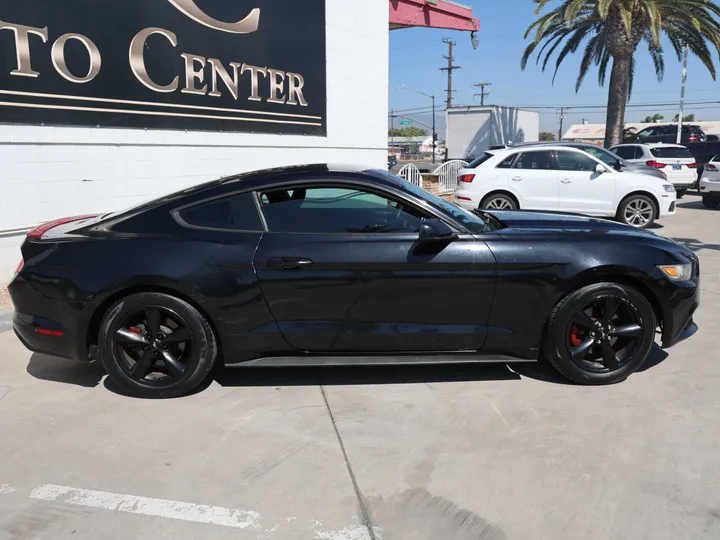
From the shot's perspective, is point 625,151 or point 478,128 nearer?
point 625,151

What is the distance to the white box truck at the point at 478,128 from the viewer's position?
103ft

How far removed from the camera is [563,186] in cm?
1121

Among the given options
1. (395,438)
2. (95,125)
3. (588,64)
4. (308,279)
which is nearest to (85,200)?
(95,125)

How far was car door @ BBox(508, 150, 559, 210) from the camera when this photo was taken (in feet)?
36.8

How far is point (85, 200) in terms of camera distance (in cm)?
747

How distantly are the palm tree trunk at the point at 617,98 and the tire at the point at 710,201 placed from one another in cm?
759

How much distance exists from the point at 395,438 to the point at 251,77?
7.01m

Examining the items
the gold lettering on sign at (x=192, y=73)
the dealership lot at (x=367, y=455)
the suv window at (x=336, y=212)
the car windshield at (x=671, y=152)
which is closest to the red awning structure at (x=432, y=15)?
the car windshield at (x=671, y=152)

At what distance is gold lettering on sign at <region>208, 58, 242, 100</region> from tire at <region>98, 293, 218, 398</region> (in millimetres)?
5409

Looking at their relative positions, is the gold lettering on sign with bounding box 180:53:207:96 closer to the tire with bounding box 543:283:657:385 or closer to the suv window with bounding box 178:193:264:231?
the suv window with bounding box 178:193:264:231

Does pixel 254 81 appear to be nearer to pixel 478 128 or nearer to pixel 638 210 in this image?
pixel 638 210

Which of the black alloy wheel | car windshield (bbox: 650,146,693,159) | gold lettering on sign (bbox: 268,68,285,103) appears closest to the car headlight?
the black alloy wheel

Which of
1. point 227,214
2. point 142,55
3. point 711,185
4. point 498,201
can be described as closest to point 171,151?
point 142,55

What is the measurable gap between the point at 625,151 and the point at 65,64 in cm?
1546
